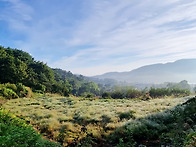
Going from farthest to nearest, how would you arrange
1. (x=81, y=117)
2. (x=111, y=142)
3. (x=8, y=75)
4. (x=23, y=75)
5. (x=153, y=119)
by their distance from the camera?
(x=23, y=75)
(x=8, y=75)
(x=81, y=117)
(x=153, y=119)
(x=111, y=142)

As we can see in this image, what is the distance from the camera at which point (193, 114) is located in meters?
6.67

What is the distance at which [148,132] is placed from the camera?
571 centimetres

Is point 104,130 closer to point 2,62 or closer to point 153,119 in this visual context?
point 153,119

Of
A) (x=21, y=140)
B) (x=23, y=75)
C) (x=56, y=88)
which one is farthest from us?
(x=56, y=88)

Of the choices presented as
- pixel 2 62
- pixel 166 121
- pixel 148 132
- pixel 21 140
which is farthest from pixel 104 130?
pixel 2 62

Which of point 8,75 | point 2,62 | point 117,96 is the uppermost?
point 2,62

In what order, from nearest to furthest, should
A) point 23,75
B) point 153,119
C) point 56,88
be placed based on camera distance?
point 153,119 < point 23,75 < point 56,88

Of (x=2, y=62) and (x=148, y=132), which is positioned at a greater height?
(x=2, y=62)

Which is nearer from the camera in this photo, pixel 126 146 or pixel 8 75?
pixel 126 146

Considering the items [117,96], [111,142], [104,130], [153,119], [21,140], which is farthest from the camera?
[117,96]

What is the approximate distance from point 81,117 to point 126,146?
17.6ft

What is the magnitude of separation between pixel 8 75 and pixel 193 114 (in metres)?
25.4

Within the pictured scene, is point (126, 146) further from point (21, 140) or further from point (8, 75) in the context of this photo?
point (8, 75)

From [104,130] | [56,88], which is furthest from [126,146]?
[56,88]
